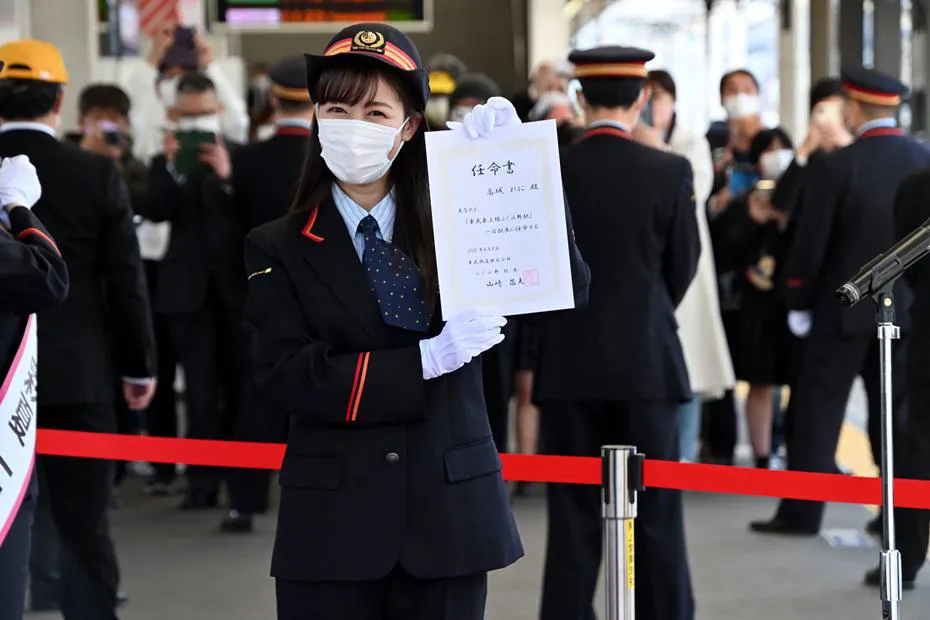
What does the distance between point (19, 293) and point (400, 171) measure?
803 millimetres

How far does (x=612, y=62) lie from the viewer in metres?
4.35

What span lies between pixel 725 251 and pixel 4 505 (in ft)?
16.2

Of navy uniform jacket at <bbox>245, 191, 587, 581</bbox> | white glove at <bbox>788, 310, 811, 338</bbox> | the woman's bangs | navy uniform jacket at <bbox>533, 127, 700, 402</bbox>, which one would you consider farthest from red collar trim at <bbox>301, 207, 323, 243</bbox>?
white glove at <bbox>788, 310, 811, 338</bbox>

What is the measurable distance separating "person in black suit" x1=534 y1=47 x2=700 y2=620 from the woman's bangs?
1786mm

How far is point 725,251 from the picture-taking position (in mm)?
7383

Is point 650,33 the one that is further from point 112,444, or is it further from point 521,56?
point 112,444

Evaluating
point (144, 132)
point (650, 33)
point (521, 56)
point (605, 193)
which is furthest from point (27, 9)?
point (521, 56)

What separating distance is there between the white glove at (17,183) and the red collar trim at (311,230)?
2.72 feet

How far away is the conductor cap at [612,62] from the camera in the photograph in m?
4.33

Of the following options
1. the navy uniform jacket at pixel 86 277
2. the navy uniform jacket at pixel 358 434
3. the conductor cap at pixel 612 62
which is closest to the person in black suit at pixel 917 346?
the conductor cap at pixel 612 62

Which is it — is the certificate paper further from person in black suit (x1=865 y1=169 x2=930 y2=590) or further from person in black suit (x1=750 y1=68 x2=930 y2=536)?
person in black suit (x1=750 y1=68 x2=930 y2=536)

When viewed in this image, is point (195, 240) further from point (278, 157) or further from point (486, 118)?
point (486, 118)

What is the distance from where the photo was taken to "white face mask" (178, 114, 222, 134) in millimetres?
6227

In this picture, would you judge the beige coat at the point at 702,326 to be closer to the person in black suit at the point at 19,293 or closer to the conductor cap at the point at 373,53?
the person in black suit at the point at 19,293
